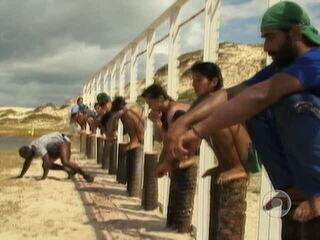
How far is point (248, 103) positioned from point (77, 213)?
7770 millimetres

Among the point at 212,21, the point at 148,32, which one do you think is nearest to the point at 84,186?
the point at 148,32

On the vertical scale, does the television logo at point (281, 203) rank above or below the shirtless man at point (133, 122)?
below

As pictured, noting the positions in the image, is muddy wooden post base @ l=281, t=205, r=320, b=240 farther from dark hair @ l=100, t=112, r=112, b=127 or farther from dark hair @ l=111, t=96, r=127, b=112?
dark hair @ l=100, t=112, r=112, b=127

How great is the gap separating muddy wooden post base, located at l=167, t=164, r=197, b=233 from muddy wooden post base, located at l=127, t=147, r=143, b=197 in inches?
122

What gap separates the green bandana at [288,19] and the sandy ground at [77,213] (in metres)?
5.48

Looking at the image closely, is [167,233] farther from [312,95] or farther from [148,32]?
[312,95]

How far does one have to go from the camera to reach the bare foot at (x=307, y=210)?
234 cm

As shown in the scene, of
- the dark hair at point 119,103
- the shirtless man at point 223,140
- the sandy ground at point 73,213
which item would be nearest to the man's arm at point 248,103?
the shirtless man at point 223,140

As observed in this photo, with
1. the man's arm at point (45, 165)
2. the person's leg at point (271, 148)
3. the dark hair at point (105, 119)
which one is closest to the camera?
the person's leg at point (271, 148)

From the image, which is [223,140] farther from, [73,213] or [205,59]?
[73,213]

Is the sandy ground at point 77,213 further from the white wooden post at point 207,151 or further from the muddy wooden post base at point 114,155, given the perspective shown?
the muddy wooden post base at point 114,155

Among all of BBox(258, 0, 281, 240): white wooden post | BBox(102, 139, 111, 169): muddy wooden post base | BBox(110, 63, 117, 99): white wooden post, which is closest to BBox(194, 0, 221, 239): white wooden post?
BBox(258, 0, 281, 240): white wooden post

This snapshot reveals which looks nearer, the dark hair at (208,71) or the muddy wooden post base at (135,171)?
the dark hair at (208,71)

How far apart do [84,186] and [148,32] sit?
344 cm
